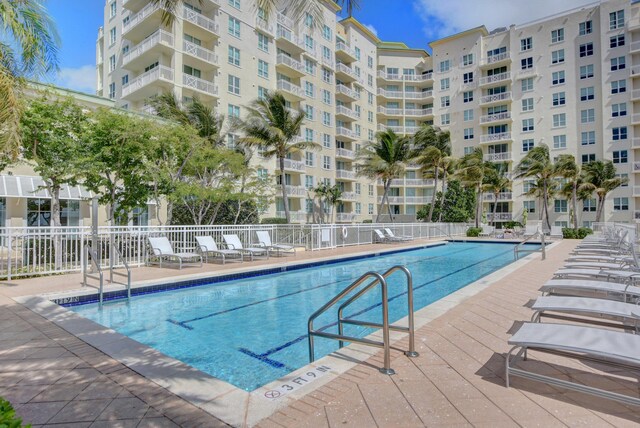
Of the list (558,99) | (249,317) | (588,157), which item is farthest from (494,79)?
(249,317)

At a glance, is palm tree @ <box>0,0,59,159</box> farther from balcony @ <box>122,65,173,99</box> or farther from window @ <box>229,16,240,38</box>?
window @ <box>229,16,240,38</box>

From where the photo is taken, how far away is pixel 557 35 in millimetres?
41906

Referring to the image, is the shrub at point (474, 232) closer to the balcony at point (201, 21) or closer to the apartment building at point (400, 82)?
the apartment building at point (400, 82)

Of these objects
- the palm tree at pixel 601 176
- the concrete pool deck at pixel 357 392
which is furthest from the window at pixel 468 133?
the concrete pool deck at pixel 357 392

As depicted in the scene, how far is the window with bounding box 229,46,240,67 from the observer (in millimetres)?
30578

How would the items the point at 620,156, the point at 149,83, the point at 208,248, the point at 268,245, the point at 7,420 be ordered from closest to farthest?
the point at 7,420, the point at 208,248, the point at 268,245, the point at 149,83, the point at 620,156

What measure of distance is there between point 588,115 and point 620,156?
533cm

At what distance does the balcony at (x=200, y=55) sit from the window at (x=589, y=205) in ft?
129

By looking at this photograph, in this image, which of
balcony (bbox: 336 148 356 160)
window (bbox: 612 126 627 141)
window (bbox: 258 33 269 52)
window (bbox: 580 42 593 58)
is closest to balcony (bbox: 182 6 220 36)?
window (bbox: 258 33 269 52)

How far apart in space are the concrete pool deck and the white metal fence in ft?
16.8

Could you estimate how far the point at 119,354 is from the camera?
155 inches

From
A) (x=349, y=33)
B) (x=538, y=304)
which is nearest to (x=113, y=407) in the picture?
(x=538, y=304)

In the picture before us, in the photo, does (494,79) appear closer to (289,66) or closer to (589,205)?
(589,205)

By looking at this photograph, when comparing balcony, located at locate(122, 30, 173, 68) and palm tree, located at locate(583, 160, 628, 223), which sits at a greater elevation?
balcony, located at locate(122, 30, 173, 68)
